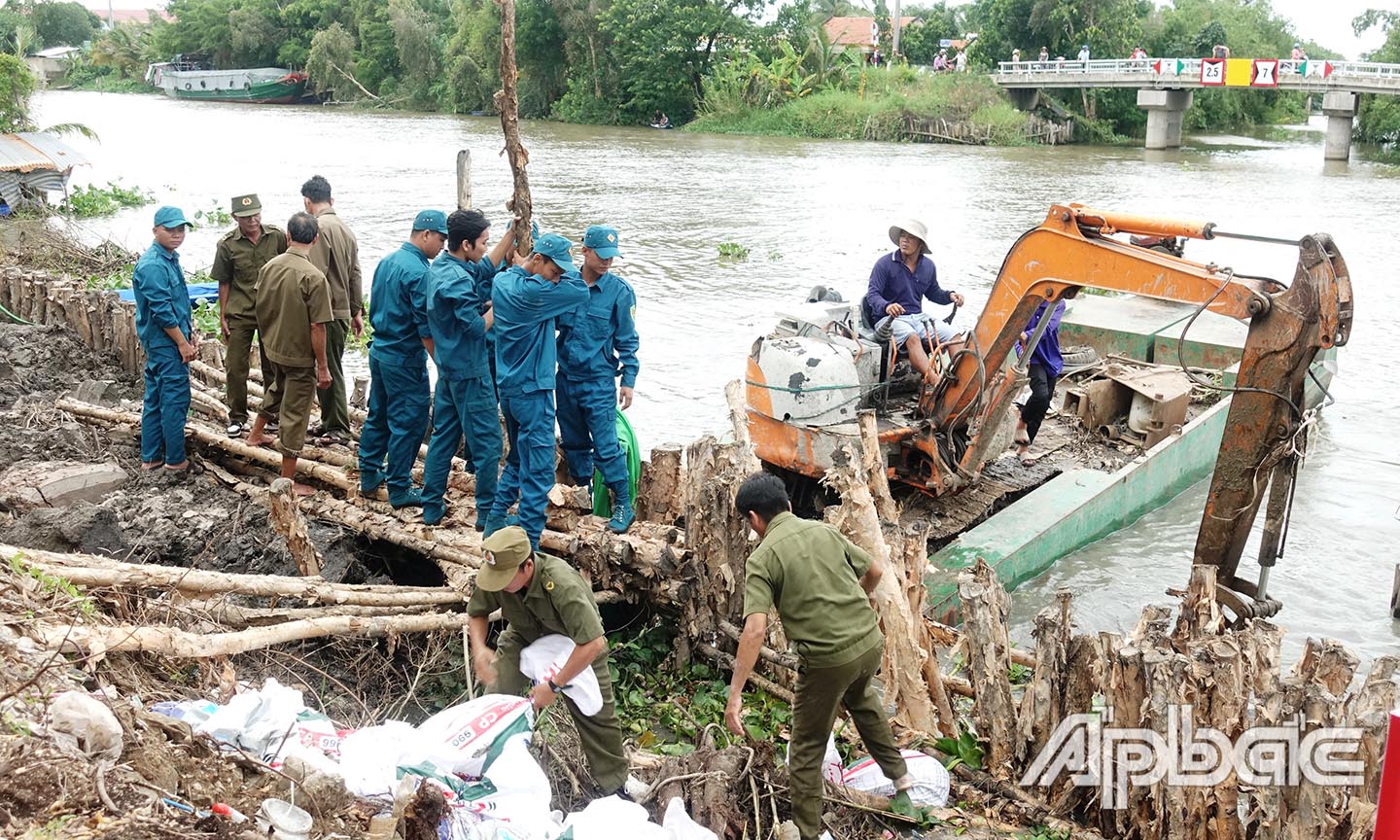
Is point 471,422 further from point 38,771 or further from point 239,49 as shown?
point 239,49

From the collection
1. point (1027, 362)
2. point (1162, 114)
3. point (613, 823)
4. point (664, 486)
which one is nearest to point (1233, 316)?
point (1027, 362)

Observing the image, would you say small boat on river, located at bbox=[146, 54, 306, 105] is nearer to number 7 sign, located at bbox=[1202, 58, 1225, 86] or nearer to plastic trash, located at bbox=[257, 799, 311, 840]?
number 7 sign, located at bbox=[1202, 58, 1225, 86]

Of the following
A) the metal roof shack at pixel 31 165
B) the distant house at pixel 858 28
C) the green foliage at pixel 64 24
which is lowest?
the metal roof shack at pixel 31 165

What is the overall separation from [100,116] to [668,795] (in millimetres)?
52060

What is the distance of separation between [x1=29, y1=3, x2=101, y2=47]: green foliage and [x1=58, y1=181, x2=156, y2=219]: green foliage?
78.9m

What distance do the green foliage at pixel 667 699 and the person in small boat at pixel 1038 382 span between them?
12.9ft

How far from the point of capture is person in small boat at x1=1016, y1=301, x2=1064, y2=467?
29.9 ft

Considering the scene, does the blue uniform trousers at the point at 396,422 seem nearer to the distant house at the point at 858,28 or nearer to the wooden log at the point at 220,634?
the wooden log at the point at 220,634

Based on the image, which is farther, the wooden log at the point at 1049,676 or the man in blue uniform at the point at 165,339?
the man in blue uniform at the point at 165,339

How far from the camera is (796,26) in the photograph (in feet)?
165

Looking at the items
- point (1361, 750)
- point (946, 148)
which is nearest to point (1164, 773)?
point (1361, 750)

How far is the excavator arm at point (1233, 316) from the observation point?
19.7 ft

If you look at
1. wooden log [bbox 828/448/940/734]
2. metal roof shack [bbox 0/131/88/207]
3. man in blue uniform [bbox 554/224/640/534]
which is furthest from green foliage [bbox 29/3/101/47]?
wooden log [bbox 828/448/940/734]

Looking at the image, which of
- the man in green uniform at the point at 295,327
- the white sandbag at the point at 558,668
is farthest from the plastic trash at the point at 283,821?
the man in green uniform at the point at 295,327
